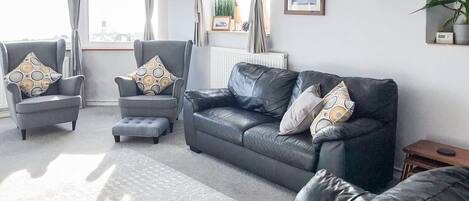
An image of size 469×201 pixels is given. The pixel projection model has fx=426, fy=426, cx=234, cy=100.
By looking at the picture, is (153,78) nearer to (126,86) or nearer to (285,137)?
(126,86)

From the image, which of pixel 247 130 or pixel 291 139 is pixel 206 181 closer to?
pixel 247 130

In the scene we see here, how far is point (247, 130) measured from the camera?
343 centimetres

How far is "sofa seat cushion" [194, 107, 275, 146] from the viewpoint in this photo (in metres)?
3.50

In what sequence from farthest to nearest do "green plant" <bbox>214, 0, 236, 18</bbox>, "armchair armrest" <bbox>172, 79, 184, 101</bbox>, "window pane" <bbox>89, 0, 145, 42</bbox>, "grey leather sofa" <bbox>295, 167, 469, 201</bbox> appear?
"window pane" <bbox>89, 0, 145, 42</bbox>
"green plant" <bbox>214, 0, 236, 18</bbox>
"armchair armrest" <bbox>172, 79, 184, 101</bbox>
"grey leather sofa" <bbox>295, 167, 469, 201</bbox>

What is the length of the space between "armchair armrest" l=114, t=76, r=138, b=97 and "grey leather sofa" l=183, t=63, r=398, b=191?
1.11 m

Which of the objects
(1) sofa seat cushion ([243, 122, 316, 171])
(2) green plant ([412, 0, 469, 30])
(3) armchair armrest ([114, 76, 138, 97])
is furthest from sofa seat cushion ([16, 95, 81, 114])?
(2) green plant ([412, 0, 469, 30])

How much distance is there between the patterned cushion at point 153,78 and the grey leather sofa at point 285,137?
105 cm

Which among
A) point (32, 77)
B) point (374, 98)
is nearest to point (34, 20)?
point (32, 77)

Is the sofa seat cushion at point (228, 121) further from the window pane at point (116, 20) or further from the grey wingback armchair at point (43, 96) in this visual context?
the window pane at point (116, 20)

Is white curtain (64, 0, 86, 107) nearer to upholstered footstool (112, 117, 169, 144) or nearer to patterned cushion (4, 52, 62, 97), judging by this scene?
patterned cushion (4, 52, 62, 97)

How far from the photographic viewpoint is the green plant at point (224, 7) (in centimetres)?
512

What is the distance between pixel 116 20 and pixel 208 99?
8.70 feet

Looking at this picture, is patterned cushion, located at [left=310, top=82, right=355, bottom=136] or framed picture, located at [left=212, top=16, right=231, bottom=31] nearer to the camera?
patterned cushion, located at [left=310, top=82, right=355, bottom=136]

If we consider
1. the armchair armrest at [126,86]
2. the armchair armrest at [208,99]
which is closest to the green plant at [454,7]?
the armchair armrest at [208,99]
